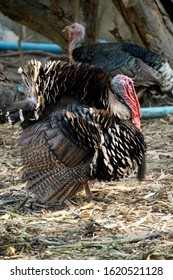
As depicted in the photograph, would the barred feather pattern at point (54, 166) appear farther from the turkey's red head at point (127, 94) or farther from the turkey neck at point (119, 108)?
the turkey's red head at point (127, 94)

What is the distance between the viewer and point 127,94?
5.55 metres

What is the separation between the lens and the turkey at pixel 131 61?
821 cm

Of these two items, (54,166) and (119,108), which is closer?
(54,166)

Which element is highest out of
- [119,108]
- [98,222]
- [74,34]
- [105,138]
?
[74,34]

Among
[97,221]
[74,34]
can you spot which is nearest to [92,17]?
[74,34]

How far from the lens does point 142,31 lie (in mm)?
8219

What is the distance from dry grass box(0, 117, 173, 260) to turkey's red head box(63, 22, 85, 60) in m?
2.31

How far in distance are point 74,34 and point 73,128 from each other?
3.45 metres

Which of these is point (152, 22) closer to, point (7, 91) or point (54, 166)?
point (7, 91)

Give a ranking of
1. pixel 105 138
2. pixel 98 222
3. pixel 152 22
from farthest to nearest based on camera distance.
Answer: pixel 152 22
pixel 105 138
pixel 98 222

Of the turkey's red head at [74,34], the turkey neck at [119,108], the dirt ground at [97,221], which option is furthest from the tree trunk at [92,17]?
the turkey neck at [119,108]

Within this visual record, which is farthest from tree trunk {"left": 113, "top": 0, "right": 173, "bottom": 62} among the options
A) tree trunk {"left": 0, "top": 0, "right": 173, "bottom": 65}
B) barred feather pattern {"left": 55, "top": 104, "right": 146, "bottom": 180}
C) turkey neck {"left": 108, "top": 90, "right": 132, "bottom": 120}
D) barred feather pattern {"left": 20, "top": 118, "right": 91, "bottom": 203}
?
barred feather pattern {"left": 20, "top": 118, "right": 91, "bottom": 203}

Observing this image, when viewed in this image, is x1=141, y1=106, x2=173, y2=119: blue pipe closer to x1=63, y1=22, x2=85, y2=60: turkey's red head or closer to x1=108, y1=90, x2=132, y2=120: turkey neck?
x1=63, y1=22, x2=85, y2=60: turkey's red head
